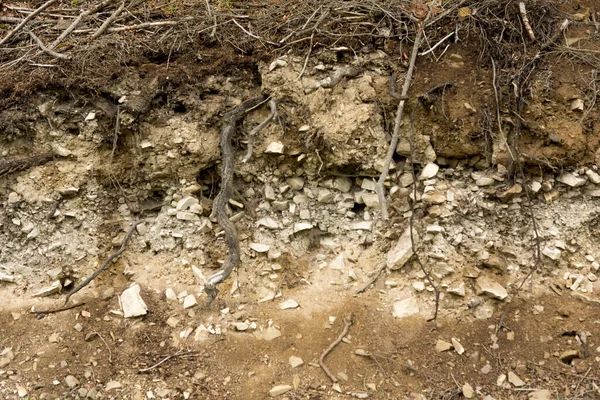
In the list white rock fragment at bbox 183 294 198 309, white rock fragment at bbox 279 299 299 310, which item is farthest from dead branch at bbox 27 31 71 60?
white rock fragment at bbox 279 299 299 310

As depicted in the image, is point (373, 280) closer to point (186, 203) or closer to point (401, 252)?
point (401, 252)

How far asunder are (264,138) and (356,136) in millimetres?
706

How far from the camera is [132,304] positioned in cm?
344

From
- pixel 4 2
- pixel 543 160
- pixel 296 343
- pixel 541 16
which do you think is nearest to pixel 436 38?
pixel 541 16

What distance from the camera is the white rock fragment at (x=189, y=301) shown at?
11.3 feet

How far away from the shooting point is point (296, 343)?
3.17 meters

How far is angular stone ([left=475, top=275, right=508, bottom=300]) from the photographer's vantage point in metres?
3.23


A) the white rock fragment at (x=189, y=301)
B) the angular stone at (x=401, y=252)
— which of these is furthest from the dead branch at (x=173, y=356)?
the angular stone at (x=401, y=252)

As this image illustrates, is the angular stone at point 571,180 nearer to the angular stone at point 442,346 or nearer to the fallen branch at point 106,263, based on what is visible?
the angular stone at point 442,346

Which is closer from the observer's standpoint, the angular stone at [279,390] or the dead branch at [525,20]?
the angular stone at [279,390]

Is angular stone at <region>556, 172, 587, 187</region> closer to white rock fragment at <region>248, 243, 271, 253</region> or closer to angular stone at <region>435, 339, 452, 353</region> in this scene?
angular stone at <region>435, 339, 452, 353</region>

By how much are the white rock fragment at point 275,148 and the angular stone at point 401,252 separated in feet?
3.59

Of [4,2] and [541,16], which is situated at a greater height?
[4,2]

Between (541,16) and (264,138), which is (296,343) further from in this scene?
(541,16)
